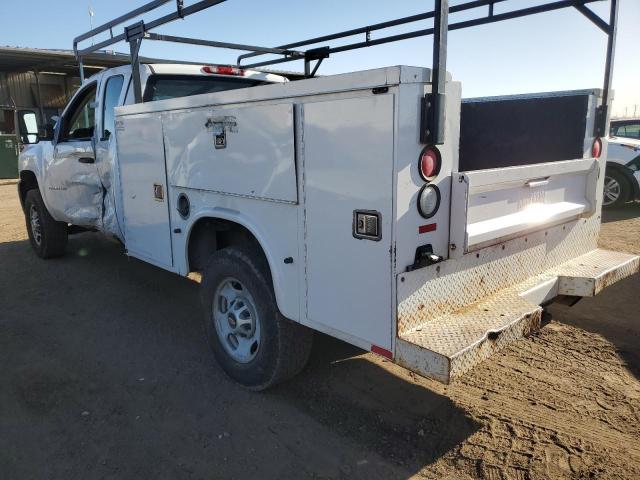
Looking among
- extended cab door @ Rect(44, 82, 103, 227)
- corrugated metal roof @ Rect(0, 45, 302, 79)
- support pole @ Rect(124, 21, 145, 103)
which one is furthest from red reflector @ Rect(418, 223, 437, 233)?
corrugated metal roof @ Rect(0, 45, 302, 79)

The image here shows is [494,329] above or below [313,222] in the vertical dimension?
below

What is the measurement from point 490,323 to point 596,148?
1.80 m

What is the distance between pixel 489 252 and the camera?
9.39 ft

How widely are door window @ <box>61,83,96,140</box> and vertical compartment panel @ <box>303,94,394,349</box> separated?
138 inches

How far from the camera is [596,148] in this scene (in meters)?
3.55

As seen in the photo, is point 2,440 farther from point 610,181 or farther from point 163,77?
point 610,181

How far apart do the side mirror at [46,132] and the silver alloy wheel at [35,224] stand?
97cm

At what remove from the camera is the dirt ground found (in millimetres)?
2676

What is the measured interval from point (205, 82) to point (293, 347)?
3048 mm

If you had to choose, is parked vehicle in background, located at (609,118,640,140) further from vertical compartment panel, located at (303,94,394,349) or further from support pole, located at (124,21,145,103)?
vertical compartment panel, located at (303,94,394,349)

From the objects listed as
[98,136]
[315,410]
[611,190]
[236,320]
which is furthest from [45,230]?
[611,190]

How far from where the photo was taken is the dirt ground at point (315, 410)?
268 cm

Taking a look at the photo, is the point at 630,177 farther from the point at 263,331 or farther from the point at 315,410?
the point at 263,331

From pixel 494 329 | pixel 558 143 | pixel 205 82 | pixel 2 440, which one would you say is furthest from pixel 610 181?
pixel 2 440
